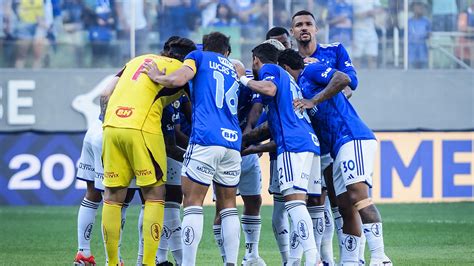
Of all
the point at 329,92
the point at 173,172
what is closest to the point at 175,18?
the point at 173,172

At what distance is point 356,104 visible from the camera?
Answer: 22.8 metres

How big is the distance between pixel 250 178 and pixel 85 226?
5.72 feet

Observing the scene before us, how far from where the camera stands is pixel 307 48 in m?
11.0

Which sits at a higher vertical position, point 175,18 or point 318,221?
point 175,18

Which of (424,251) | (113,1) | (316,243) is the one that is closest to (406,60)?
(113,1)

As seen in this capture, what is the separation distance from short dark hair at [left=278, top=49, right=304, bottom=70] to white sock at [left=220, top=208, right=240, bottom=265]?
1.48 metres

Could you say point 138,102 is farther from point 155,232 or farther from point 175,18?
point 175,18

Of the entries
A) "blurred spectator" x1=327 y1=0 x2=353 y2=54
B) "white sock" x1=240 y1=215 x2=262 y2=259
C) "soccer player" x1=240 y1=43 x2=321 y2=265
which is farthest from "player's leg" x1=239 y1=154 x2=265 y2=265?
"blurred spectator" x1=327 y1=0 x2=353 y2=54

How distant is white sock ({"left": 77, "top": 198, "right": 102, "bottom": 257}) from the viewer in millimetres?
10984

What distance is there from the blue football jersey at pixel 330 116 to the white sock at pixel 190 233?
1424mm

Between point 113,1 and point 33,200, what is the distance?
173 inches

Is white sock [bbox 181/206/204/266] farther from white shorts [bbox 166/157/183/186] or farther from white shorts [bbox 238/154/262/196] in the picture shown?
white shorts [bbox 238/154/262/196]

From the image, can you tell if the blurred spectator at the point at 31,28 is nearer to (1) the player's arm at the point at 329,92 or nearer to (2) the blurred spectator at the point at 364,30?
(2) the blurred spectator at the point at 364,30

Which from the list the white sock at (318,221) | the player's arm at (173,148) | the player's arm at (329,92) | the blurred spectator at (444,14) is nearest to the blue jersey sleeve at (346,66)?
the player's arm at (329,92)
